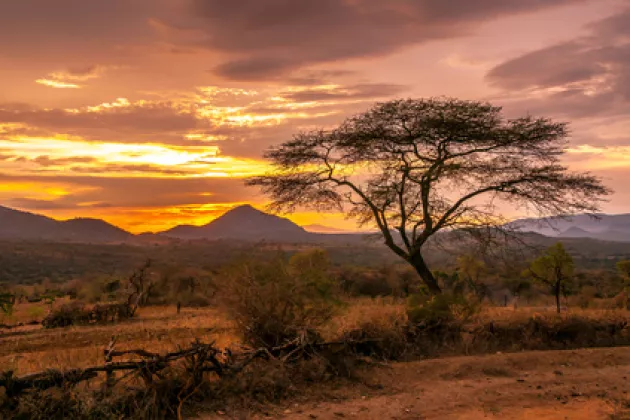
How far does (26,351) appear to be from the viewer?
498 inches

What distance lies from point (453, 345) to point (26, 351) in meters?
10.1

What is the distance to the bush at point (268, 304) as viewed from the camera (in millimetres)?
9297

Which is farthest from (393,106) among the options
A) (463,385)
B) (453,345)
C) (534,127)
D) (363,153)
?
(463,385)

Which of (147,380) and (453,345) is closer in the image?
(147,380)

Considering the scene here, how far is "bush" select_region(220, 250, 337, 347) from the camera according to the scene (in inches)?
366

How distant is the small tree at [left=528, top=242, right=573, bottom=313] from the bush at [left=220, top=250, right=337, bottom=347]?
38.7 ft

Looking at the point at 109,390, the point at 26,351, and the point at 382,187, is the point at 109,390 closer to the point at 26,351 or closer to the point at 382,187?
the point at 26,351

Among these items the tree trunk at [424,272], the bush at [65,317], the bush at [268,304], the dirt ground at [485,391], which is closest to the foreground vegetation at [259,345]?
the bush at [268,304]

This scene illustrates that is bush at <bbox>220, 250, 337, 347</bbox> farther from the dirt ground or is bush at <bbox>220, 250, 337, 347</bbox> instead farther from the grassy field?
the dirt ground

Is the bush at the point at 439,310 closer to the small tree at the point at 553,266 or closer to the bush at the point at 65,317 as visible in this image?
the small tree at the point at 553,266

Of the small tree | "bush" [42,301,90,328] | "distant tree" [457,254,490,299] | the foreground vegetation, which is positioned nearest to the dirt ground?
the foreground vegetation

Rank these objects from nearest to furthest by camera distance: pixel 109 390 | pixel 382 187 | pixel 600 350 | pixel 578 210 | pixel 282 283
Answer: pixel 109 390 → pixel 282 283 → pixel 600 350 → pixel 578 210 → pixel 382 187

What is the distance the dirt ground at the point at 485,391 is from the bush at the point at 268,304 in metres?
1.54

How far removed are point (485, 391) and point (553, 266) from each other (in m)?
12.9
